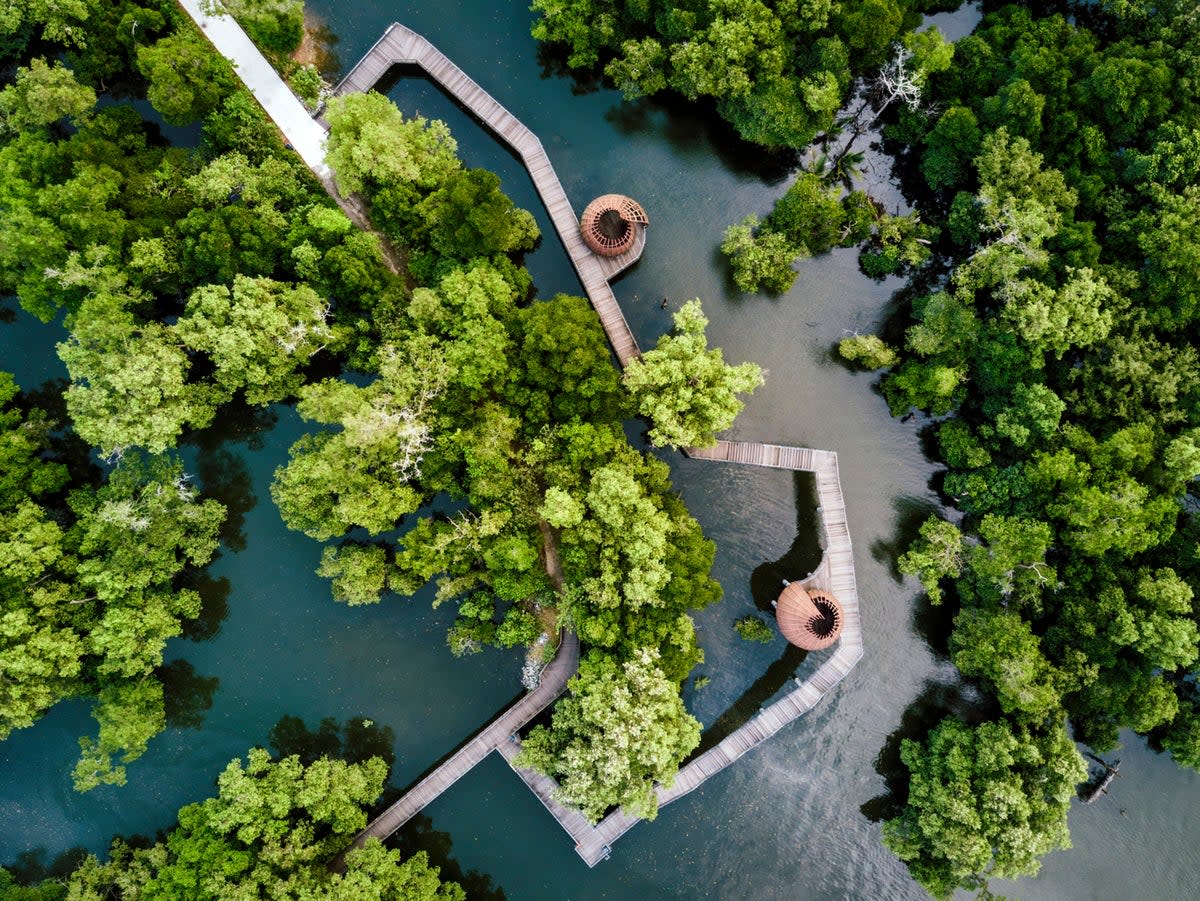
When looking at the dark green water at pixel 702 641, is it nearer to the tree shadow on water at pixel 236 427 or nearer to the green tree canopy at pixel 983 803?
the tree shadow on water at pixel 236 427

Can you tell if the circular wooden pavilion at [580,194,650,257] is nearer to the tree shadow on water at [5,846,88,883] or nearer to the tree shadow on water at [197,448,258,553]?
the tree shadow on water at [197,448,258,553]

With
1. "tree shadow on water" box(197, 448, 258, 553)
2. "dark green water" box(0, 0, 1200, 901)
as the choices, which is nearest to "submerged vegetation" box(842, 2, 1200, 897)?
"dark green water" box(0, 0, 1200, 901)

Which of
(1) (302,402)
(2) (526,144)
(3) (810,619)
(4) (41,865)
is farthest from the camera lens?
(2) (526,144)

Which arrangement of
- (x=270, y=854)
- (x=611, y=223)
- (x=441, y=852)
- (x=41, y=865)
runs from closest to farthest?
(x=270, y=854) → (x=41, y=865) → (x=611, y=223) → (x=441, y=852)

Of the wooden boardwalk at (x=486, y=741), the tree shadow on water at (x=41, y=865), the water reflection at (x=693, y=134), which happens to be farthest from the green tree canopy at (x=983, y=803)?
the tree shadow on water at (x=41, y=865)

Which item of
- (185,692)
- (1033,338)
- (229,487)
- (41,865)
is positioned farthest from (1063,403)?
(41,865)

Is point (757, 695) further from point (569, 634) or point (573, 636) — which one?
point (569, 634)
